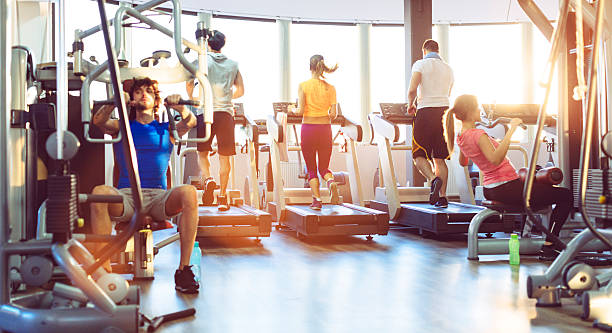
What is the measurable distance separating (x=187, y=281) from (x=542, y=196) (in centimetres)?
218

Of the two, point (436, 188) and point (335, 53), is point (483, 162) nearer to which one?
point (436, 188)

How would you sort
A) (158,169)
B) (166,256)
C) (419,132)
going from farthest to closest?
(419,132)
(166,256)
(158,169)

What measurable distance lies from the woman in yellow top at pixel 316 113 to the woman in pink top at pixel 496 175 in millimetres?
1503

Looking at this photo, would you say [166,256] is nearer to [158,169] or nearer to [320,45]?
[158,169]

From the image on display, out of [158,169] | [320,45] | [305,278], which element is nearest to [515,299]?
[305,278]

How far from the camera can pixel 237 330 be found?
6.75ft

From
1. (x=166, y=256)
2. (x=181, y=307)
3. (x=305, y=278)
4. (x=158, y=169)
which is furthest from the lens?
(x=166, y=256)

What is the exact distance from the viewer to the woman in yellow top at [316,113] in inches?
195

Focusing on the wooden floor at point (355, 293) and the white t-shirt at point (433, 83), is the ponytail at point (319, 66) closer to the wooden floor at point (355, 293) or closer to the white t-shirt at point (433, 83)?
the white t-shirt at point (433, 83)

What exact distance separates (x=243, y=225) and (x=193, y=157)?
12.6 ft

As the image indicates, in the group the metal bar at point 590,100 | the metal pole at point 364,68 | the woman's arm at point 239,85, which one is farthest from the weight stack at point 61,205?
the metal pole at point 364,68

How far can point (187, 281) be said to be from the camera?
2721 mm

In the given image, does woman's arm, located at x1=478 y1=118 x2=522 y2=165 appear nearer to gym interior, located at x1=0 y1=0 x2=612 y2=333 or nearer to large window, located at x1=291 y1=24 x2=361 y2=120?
gym interior, located at x1=0 y1=0 x2=612 y2=333

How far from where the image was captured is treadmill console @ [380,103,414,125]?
5.90 metres
